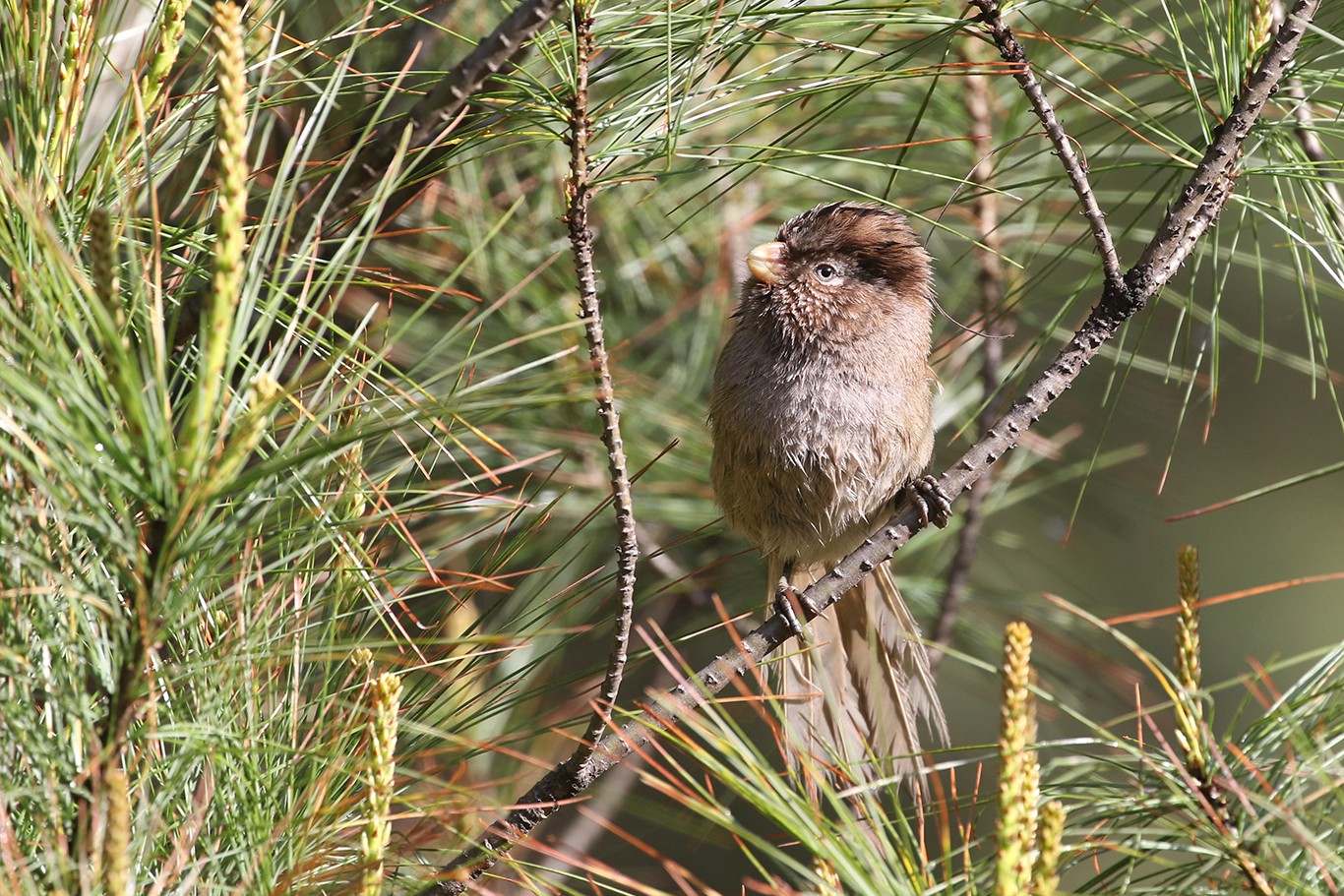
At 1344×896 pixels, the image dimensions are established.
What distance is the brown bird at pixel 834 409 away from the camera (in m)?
3.05

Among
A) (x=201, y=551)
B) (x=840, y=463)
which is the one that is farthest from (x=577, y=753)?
(x=840, y=463)

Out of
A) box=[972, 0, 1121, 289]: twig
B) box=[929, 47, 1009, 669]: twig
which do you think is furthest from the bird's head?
box=[972, 0, 1121, 289]: twig

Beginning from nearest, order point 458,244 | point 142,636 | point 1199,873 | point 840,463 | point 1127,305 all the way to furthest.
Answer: point 142,636 < point 1199,873 < point 1127,305 < point 840,463 < point 458,244

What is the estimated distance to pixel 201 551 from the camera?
1275mm

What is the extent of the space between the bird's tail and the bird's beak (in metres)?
0.84

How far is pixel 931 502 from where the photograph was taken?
2617 millimetres

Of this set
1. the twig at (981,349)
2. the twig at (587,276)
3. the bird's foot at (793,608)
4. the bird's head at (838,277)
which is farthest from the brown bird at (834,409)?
the twig at (587,276)

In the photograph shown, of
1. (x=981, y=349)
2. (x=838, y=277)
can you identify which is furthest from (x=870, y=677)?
(x=981, y=349)

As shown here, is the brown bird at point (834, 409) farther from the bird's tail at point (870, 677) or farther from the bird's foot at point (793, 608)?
the bird's foot at point (793, 608)

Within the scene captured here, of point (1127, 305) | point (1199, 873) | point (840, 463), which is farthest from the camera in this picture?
point (840, 463)

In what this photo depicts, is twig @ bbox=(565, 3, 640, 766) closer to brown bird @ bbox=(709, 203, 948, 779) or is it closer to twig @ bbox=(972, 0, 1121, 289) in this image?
twig @ bbox=(972, 0, 1121, 289)

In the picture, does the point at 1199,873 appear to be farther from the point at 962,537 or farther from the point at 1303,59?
the point at 962,537

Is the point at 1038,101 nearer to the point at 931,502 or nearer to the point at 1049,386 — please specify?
the point at 1049,386

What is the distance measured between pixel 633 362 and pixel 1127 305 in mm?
2286
